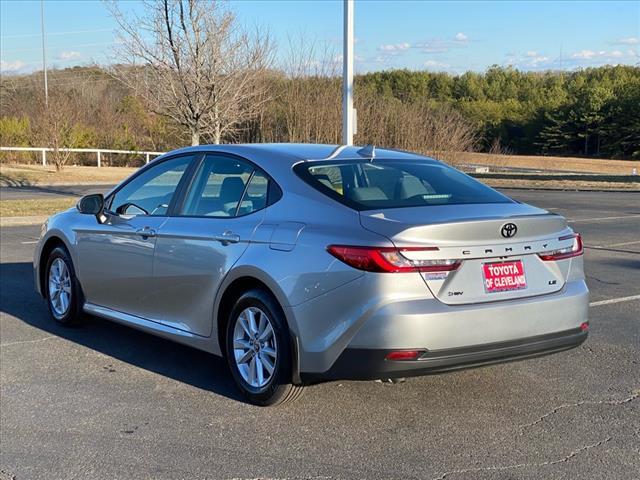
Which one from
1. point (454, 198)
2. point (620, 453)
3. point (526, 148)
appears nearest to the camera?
point (620, 453)

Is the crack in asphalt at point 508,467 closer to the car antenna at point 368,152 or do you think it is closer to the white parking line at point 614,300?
the car antenna at point 368,152

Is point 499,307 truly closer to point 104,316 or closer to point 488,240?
point 488,240

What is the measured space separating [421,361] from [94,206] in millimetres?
3391

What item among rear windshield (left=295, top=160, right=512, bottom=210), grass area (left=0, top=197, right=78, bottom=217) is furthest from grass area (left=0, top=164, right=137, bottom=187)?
rear windshield (left=295, top=160, right=512, bottom=210)

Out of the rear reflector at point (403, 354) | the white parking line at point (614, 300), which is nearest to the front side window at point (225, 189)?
the rear reflector at point (403, 354)

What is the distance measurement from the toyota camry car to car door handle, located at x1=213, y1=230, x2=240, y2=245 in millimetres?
12

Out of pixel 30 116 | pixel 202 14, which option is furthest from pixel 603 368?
pixel 30 116

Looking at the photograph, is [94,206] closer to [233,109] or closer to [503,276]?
[503,276]

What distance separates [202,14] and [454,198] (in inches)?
540

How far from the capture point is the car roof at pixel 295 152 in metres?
5.03

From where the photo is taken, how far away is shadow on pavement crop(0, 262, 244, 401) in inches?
210

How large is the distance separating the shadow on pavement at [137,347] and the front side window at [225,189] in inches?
45.7

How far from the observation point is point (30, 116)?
48.5 m

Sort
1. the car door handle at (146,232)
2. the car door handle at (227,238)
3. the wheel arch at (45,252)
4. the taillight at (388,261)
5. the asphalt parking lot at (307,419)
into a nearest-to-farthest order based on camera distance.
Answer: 1. the asphalt parking lot at (307,419)
2. the taillight at (388,261)
3. the car door handle at (227,238)
4. the car door handle at (146,232)
5. the wheel arch at (45,252)
